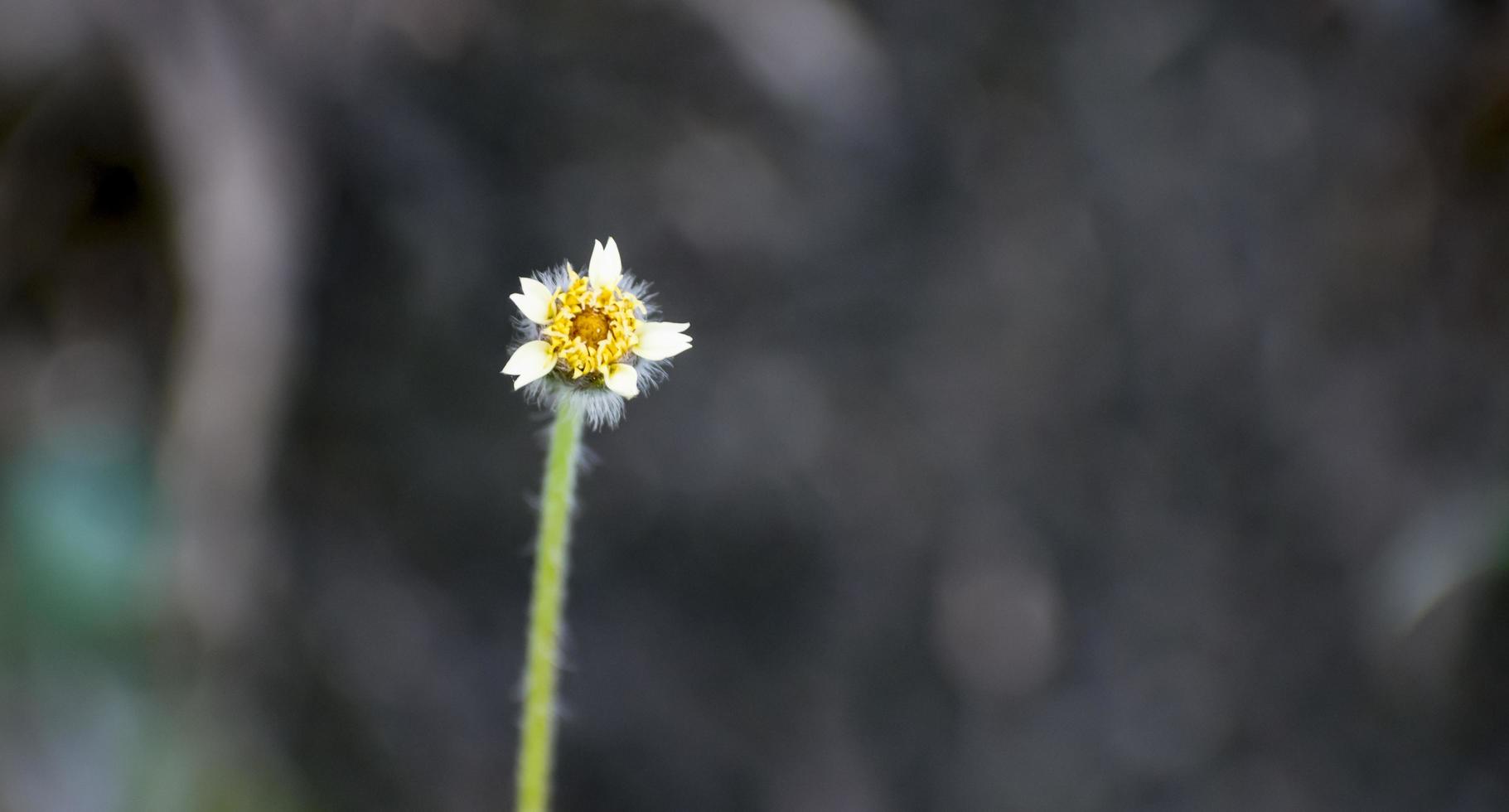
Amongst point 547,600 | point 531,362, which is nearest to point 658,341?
point 531,362

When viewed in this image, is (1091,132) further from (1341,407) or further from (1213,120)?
(1341,407)

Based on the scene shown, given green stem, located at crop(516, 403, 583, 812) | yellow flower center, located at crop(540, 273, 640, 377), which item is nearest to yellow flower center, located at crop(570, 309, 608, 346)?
yellow flower center, located at crop(540, 273, 640, 377)

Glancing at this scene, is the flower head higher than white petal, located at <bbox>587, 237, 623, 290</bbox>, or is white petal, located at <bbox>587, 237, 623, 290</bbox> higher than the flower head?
white petal, located at <bbox>587, 237, 623, 290</bbox>

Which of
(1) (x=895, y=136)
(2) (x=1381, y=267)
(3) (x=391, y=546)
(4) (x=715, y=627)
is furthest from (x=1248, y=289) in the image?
(3) (x=391, y=546)

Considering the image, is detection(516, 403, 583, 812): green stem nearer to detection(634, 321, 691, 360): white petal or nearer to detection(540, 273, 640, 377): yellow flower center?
detection(540, 273, 640, 377): yellow flower center

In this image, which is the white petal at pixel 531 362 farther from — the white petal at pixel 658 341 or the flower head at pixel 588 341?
the white petal at pixel 658 341

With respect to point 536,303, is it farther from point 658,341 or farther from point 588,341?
point 658,341

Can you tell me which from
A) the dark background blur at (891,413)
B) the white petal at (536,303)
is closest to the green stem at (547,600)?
the white petal at (536,303)
